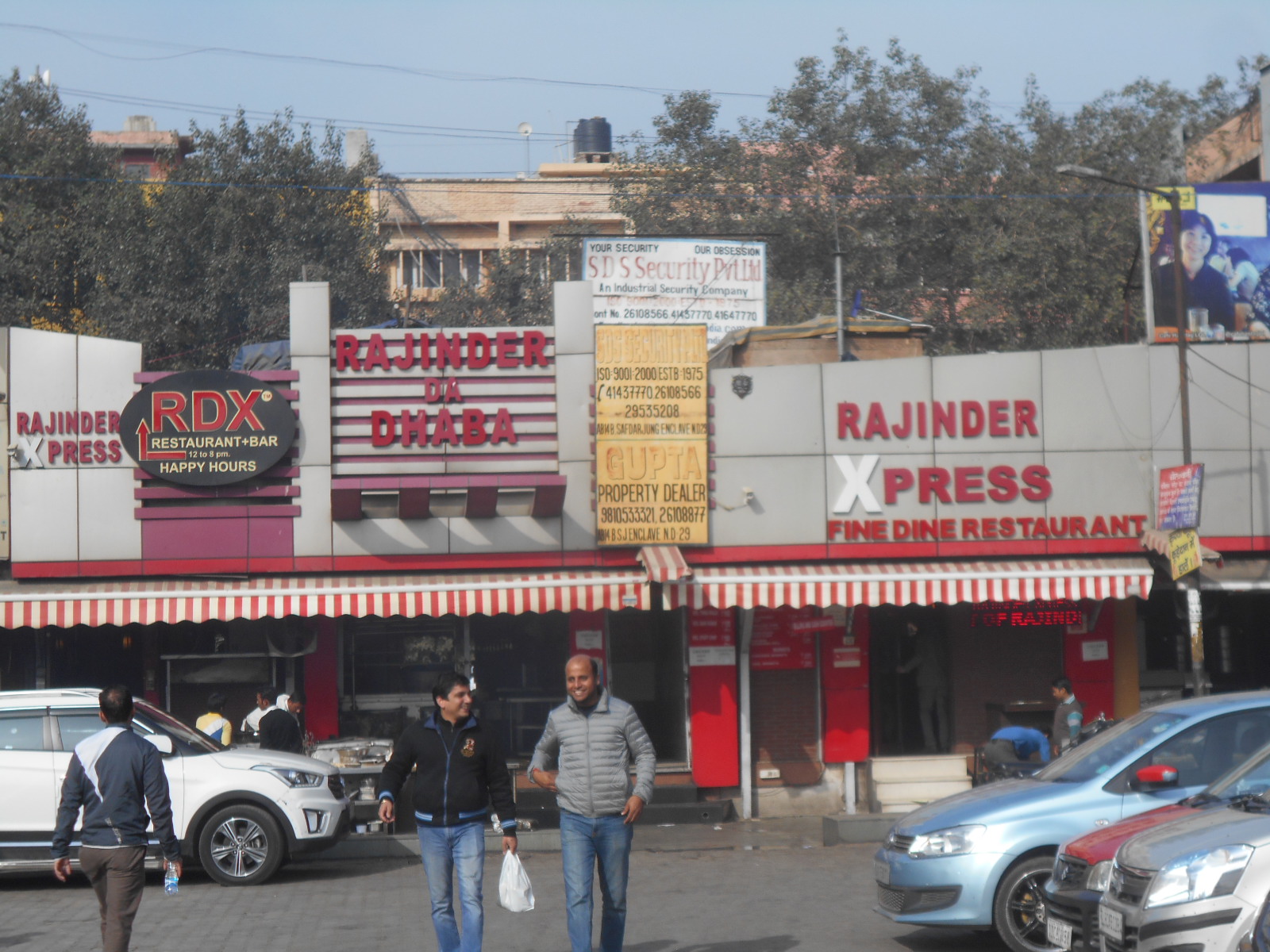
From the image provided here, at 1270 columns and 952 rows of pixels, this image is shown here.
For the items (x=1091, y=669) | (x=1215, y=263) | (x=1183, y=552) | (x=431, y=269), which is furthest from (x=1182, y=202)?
(x=431, y=269)

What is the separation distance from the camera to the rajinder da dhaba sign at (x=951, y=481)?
16.6 m

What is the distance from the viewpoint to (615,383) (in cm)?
1647

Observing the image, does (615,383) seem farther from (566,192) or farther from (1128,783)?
(566,192)

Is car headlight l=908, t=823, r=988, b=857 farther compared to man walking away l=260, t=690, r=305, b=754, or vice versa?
man walking away l=260, t=690, r=305, b=754

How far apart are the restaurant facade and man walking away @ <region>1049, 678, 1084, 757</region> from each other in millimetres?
1583

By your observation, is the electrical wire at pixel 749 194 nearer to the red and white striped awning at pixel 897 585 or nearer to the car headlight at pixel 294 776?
the red and white striped awning at pixel 897 585

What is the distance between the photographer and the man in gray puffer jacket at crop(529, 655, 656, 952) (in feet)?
27.1

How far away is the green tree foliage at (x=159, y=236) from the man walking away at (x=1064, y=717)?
2301cm

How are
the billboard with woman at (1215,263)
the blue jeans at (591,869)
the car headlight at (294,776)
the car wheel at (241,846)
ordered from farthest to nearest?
the billboard with woman at (1215,263), the car headlight at (294,776), the car wheel at (241,846), the blue jeans at (591,869)

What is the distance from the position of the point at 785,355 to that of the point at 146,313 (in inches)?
802

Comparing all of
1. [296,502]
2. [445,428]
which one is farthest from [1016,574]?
[296,502]

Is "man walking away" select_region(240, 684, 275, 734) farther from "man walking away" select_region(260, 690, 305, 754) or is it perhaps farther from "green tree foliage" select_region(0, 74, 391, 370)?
"green tree foliage" select_region(0, 74, 391, 370)

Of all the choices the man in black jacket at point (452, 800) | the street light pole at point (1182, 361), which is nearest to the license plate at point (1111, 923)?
the man in black jacket at point (452, 800)

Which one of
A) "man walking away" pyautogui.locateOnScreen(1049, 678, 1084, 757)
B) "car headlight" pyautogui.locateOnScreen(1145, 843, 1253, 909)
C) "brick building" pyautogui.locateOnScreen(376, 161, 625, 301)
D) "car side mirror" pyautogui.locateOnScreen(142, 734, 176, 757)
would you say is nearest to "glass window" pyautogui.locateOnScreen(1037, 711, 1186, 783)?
"car headlight" pyautogui.locateOnScreen(1145, 843, 1253, 909)
